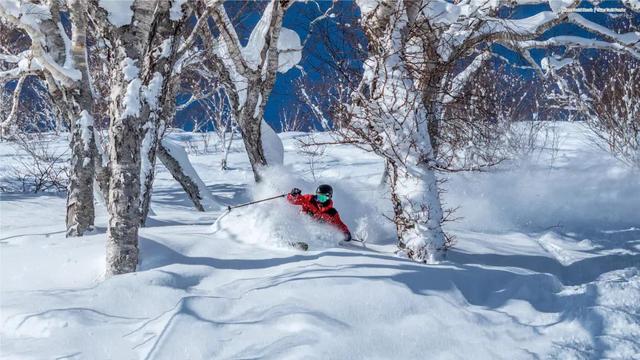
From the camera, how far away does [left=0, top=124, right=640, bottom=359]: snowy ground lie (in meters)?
3.99

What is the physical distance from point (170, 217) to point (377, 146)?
5338mm

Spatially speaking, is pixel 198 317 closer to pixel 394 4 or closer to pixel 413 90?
pixel 413 90

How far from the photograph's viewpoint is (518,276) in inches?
235

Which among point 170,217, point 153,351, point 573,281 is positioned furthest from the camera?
point 170,217

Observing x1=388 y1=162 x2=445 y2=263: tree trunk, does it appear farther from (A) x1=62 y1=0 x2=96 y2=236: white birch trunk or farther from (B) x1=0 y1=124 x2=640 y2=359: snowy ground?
(A) x1=62 y1=0 x2=96 y2=236: white birch trunk

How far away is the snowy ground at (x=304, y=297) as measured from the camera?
3.99 m

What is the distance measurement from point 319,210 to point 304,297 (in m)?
3.04

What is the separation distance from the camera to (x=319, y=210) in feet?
25.1

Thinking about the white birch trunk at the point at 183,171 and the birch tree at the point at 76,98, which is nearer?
the birch tree at the point at 76,98

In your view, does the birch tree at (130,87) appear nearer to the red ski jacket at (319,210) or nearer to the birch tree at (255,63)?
the red ski jacket at (319,210)

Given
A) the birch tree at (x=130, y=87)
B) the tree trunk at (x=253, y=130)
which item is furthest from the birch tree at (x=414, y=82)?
the birch tree at (x=130, y=87)

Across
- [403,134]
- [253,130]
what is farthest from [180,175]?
[403,134]

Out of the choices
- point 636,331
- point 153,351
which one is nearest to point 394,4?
point 636,331

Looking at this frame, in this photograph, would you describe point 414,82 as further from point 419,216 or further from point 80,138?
point 80,138
